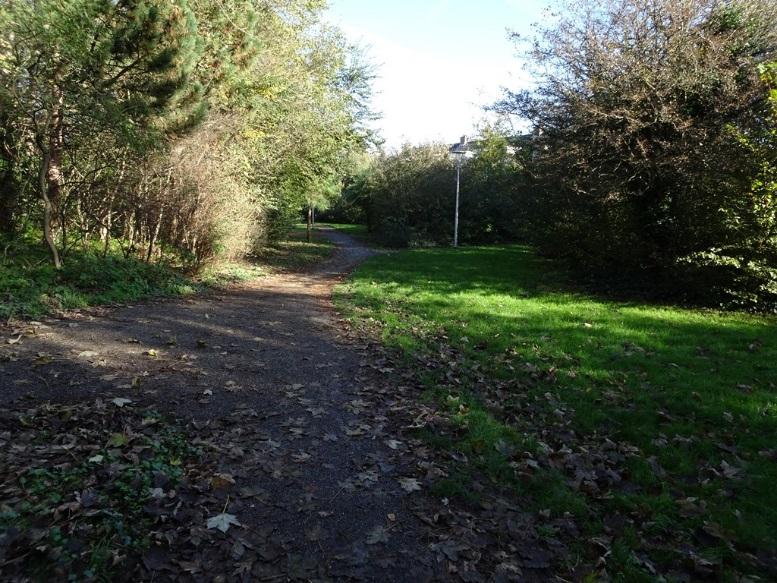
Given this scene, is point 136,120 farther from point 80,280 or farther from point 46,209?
point 80,280

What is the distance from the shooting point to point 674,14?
10.9 m

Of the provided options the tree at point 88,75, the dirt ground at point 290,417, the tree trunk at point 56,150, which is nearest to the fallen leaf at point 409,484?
the dirt ground at point 290,417

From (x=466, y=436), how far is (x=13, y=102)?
30.1 feet

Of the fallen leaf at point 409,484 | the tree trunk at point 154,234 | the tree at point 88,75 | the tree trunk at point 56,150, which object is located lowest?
the fallen leaf at point 409,484

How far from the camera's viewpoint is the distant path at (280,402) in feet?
9.89

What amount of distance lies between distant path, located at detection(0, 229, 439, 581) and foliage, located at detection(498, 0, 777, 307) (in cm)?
806

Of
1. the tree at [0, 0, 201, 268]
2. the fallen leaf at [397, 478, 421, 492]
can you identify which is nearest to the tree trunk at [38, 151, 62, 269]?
the tree at [0, 0, 201, 268]

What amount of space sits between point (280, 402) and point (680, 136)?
35.5ft

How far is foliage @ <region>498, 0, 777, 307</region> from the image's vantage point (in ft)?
32.1

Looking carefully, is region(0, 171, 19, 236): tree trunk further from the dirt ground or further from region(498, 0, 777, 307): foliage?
region(498, 0, 777, 307): foliage

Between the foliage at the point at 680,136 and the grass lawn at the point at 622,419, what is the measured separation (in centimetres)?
176

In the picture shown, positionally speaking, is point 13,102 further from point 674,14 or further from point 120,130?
point 674,14

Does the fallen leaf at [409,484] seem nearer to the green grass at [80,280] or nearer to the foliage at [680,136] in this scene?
the green grass at [80,280]

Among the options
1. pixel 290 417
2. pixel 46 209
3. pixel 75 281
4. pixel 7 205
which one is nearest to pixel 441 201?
pixel 7 205
